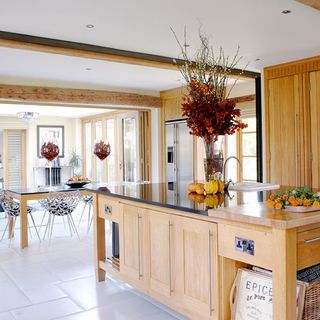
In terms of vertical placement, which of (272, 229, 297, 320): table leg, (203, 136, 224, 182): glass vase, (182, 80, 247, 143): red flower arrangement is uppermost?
(182, 80, 247, 143): red flower arrangement

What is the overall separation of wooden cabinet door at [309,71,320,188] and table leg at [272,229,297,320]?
11.4 feet

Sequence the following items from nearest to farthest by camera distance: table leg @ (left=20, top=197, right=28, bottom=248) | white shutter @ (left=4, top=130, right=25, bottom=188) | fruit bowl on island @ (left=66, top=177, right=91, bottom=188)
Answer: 1. table leg @ (left=20, top=197, right=28, bottom=248)
2. fruit bowl on island @ (left=66, top=177, right=91, bottom=188)
3. white shutter @ (left=4, top=130, right=25, bottom=188)

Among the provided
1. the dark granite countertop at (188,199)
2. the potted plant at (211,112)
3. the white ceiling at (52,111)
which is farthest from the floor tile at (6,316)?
the white ceiling at (52,111)

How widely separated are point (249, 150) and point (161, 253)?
4.42 m

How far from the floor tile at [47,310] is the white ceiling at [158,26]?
246 centimetres

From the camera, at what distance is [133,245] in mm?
3004

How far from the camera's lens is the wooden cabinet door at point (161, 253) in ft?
8.46

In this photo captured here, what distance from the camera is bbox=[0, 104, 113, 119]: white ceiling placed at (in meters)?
8.99

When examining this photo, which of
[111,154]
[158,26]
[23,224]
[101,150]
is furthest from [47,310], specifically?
[111,154]

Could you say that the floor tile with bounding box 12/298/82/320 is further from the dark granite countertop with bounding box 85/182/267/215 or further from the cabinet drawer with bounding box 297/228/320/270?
the cabinet drawer with bounding box 297/228/320/270

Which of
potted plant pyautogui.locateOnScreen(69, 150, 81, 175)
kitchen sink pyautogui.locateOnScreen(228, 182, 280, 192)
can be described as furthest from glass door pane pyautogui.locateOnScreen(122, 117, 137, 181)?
kitchen sink pyautogui.locateOnScreen(228, 182, 280, 192)

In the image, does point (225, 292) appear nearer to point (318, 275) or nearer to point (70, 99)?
point (318, 275)

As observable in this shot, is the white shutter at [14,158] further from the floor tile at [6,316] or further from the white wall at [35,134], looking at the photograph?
the floor tile at [6,316]

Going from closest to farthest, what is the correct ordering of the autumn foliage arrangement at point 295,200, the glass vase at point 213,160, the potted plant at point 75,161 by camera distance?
the autumn foliage arrangement at point 295,200 → the glass vase at point 213,160 → the potted plant at point 75,161
